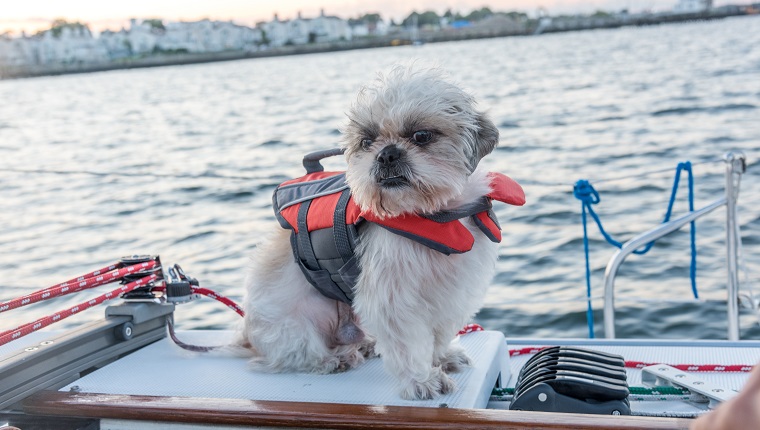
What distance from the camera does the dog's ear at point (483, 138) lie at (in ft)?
7.99

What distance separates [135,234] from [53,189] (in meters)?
3.98

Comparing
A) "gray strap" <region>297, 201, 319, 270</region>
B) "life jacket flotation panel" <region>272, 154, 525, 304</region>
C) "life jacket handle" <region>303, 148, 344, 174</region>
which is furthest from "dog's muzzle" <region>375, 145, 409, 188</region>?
"life jacket handle" <region>303, 148, 344, 174</region>

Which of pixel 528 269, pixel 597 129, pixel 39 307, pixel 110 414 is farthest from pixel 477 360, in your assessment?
pixel 597 129

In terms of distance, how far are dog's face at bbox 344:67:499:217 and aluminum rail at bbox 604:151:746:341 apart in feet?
5.31

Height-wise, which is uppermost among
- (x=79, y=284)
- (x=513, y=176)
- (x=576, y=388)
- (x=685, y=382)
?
(x=79, y=284)

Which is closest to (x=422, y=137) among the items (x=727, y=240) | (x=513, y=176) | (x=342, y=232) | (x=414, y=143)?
(x=414, y=143)

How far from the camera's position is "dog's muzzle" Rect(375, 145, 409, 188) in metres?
2.32

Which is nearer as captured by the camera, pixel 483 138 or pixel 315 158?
pixel 483 138

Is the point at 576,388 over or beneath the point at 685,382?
over

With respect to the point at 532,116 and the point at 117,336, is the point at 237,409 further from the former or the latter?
the point at 532,116

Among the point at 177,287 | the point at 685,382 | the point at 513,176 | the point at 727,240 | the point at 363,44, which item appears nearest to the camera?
the point at 685,382

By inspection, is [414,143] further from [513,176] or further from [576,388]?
[513,176]

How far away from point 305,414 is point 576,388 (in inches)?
30.5

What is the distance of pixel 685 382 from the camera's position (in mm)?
2547
